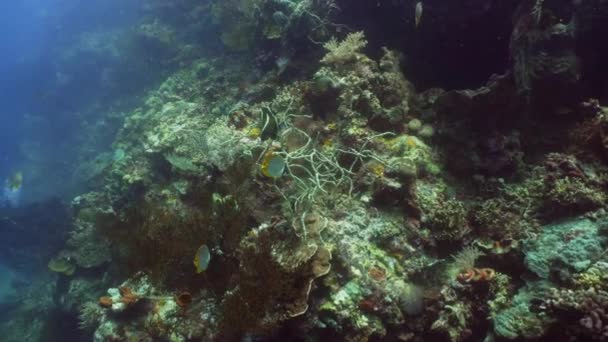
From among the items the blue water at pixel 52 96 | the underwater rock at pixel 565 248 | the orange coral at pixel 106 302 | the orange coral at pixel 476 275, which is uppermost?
the underwater rock at pixel 565 248

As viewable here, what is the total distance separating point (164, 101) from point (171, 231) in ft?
33.8

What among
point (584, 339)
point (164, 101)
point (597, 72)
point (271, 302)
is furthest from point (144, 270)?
point (164, 101)

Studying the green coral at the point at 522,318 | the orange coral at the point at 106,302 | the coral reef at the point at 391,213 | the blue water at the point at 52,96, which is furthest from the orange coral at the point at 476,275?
the blue water at the point at 52,96

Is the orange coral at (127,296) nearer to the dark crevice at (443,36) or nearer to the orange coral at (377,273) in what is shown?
the orange coral at (377,273)

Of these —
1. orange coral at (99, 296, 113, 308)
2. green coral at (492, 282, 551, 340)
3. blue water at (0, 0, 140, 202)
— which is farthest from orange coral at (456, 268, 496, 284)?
blue water at (0, 0, 140, 202)

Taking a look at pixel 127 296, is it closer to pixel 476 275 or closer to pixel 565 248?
pixel 476 275

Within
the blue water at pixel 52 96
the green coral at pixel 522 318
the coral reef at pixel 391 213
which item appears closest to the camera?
the green coral at pixel 522 318

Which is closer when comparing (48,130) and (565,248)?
(565,248)

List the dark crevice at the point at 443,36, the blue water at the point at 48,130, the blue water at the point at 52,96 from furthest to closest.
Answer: the blue water at the point at 52,96 < the blue water at the point at 48,130 < the dark crevice at the point at 443,36

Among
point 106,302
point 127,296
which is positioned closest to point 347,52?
point 127,296

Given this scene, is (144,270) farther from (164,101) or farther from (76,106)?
(76,106)

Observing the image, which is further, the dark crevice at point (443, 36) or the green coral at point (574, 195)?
the dark crevice at point (443, 36)

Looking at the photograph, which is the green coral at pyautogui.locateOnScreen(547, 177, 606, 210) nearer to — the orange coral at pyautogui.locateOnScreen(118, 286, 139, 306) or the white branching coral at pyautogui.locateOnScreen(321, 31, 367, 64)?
the white branching coral at pyautogui.locateOnScreen(321, 31, 367, 64)

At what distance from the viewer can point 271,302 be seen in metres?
3.40
